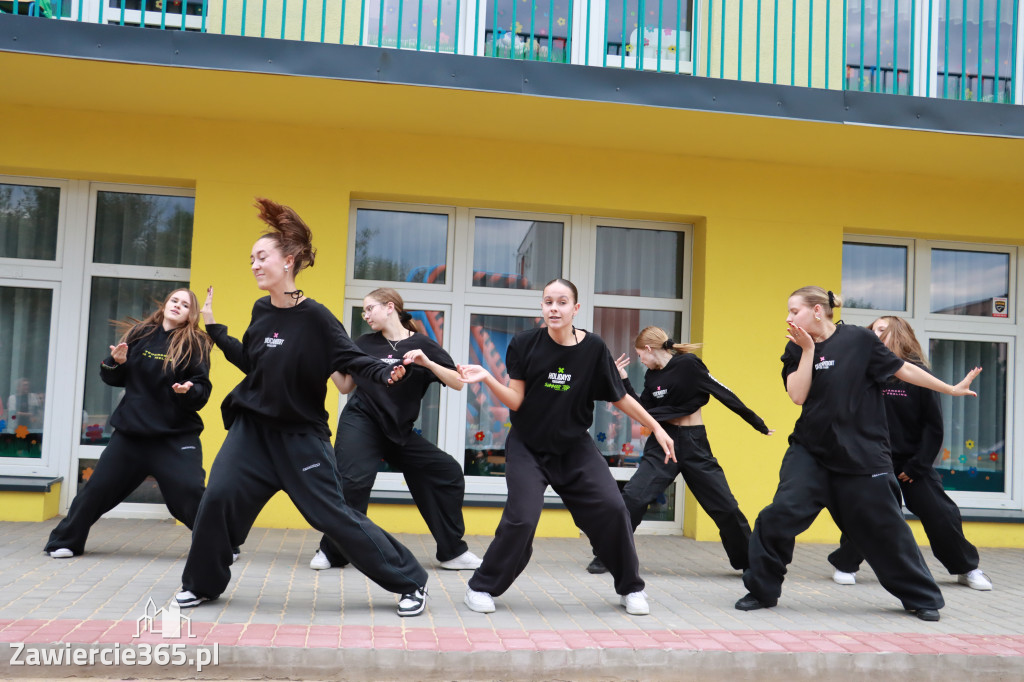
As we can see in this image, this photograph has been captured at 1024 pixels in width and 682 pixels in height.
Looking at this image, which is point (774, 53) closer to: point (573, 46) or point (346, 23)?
point (573, 46)

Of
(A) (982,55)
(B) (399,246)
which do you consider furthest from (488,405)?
(A) (982,55)

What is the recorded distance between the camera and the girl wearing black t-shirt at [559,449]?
5020mm

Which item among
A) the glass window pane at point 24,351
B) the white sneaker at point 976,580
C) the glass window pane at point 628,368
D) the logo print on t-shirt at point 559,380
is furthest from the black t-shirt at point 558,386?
the glass window pane at point 24,351

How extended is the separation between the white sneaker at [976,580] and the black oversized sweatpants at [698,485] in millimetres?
1567

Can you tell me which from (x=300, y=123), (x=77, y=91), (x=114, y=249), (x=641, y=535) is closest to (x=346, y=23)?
(x=300, y=123)

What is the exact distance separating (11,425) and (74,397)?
604 millimetres

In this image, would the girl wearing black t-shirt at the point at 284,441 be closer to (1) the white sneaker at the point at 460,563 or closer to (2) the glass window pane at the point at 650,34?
(1) the white sneaker at the point at 460,563

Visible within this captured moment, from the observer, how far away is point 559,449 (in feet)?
16.9

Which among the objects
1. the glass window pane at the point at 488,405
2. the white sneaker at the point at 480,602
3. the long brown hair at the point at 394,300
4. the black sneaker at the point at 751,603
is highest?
the long brown hair at the point at 394,300

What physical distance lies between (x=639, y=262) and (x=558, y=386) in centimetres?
388

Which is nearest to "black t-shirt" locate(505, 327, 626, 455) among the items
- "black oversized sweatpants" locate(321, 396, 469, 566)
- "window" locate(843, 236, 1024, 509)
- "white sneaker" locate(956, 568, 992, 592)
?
"black oversized sweatpants" locate(321, 396, 469, 566)

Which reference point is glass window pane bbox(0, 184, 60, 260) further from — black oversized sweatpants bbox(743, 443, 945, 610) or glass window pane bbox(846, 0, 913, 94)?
glass window pane bbox(846, 0, 913, 94)

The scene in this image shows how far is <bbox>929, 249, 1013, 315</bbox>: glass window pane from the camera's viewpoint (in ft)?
29.9

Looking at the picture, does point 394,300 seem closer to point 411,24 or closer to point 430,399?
point 430,399
